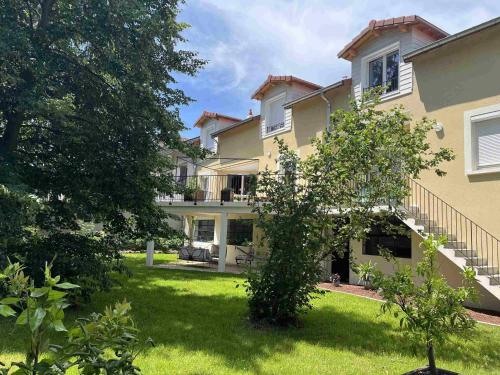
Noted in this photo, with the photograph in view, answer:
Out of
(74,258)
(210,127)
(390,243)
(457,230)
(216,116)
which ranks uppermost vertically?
(216,116)

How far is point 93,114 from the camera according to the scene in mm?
9117

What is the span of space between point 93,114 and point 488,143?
9.90 meters

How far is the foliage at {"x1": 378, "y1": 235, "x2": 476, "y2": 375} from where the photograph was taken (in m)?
3.97

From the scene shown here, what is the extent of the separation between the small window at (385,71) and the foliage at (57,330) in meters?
12.7

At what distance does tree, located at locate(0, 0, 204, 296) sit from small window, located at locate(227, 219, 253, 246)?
1153 centimetres

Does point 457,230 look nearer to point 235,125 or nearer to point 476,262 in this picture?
point 476,262

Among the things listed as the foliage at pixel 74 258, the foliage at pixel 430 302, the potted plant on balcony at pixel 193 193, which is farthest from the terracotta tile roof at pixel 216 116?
the foliage at pixel 430 302

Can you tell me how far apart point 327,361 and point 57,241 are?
6151mm

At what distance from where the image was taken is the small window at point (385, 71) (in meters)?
13.4

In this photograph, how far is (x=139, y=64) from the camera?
8.52m

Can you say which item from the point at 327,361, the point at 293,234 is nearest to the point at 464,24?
the point at 293,234

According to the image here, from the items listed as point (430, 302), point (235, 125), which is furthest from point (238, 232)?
point (430, 302)

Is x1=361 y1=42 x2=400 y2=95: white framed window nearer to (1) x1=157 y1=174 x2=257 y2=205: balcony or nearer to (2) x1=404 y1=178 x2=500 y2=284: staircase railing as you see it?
(2) x1=404 y1=178 x2=500 y2=284: staircase railing

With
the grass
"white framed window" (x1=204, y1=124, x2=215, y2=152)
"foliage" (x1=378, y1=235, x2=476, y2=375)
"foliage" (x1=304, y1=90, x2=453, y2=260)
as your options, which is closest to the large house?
"foliage" (x1=304, y1=90, x2=453, y2=260)
